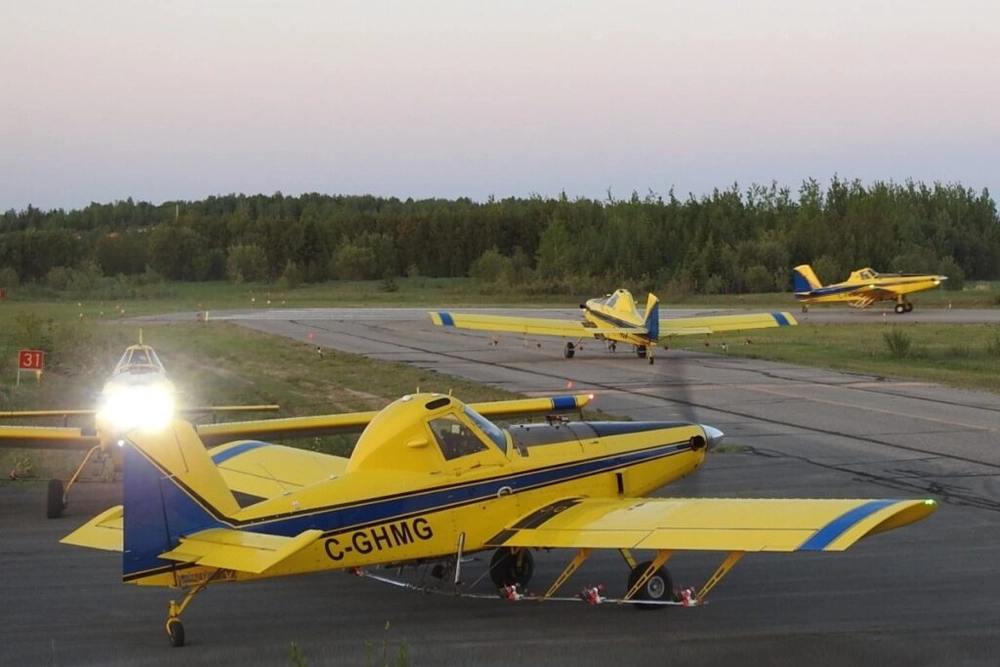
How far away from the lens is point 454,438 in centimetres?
1056

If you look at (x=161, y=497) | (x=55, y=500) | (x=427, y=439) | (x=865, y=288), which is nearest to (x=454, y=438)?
(x=427, y=439)

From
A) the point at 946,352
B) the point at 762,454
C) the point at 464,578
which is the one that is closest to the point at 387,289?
the point at 946,352

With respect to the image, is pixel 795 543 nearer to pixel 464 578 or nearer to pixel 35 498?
pixel 464 578

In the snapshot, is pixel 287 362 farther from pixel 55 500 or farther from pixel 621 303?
pixel 55 500

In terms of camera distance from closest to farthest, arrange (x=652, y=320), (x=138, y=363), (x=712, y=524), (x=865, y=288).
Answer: (x=712, y=524) → (x=138, y=363) → (x=652, y=320) → (x=865, y=288)

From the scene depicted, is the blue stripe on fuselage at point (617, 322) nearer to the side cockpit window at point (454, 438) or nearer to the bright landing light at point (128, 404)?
the bright landing light at point (128, 404)

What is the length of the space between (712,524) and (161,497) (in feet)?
13.3

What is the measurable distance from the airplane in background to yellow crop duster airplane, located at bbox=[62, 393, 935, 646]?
46.5 m

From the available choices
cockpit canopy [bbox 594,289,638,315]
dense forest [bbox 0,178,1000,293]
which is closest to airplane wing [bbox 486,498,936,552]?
cockpit canopy [bbox 594,289,638,315]

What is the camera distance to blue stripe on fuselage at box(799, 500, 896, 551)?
877cm

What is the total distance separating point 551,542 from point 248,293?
258 ft

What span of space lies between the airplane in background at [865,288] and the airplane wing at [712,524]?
4741cm

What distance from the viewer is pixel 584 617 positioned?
10047mm

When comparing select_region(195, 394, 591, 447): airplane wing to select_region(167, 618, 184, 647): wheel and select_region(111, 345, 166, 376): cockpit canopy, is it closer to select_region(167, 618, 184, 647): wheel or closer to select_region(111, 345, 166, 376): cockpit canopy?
select_region(111, 345, 166, 376): cockpit canopy
